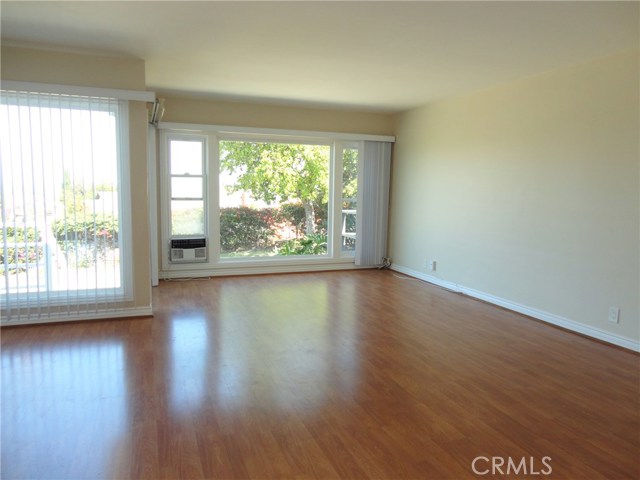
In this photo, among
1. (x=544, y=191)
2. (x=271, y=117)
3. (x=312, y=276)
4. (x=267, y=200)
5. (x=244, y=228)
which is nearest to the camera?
(x=544, y=191)

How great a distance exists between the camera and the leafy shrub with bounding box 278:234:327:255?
7.05m

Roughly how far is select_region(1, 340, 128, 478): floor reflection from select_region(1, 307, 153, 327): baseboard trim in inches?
22.4

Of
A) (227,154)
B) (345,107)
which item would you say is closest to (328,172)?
(345,107)

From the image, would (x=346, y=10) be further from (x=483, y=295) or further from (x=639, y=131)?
(x=483, y=295)

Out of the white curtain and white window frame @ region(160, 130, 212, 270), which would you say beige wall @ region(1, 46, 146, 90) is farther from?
the white curtain

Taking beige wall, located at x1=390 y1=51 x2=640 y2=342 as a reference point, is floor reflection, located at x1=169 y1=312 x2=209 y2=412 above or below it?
below

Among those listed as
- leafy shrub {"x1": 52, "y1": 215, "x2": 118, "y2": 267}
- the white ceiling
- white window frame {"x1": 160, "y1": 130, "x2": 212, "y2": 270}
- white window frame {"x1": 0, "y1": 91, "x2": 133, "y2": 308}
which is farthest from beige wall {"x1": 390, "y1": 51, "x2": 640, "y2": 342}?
leafy shrub {"x1": 52, "y1": 215, "x2": 118, "y2": 267}

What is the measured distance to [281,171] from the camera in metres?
6.84

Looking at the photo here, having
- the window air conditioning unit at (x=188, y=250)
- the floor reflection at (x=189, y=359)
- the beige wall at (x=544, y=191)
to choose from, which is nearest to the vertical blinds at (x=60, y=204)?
the floor reflection at (x=189, y=359)

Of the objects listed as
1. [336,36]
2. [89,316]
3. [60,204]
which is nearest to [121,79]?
[60,204]

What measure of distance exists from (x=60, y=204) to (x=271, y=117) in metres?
3.34

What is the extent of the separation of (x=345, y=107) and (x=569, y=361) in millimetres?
4599

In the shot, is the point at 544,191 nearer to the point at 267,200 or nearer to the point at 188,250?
the point at 267,200

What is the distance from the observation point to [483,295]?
17.2ft
